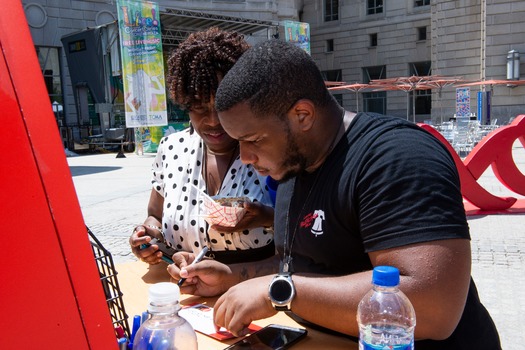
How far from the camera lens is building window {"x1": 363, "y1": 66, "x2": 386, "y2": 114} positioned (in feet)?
110

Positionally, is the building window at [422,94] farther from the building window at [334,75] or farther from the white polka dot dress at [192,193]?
the white polka dot dress at [192,193]

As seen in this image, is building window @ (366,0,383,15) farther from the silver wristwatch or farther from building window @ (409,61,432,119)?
the silver wristwatch

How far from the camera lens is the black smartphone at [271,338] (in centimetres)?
151

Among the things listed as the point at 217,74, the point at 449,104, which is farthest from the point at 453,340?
the point at 449,104

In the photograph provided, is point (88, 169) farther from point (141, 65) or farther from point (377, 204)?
point (377, 204)

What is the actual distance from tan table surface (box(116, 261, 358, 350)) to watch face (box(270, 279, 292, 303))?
25 centimetres

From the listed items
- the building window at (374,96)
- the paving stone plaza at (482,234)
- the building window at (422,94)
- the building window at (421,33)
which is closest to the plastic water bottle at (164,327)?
the paving stone plaza at (482,234)

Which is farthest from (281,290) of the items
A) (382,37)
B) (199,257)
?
(382,37)

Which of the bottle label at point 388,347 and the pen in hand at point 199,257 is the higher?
the bottle label at point 388,347

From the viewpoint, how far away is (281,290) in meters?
1.38

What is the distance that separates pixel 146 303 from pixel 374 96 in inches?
1309

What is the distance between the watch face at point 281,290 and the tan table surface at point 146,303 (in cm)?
25

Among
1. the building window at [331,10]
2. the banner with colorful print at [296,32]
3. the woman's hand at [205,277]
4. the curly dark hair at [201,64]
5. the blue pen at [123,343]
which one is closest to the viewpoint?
the blue pen at [123,343]

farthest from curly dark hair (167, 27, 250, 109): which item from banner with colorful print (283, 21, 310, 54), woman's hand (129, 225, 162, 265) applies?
banner with colorful print (283, 21, 310, 54)
